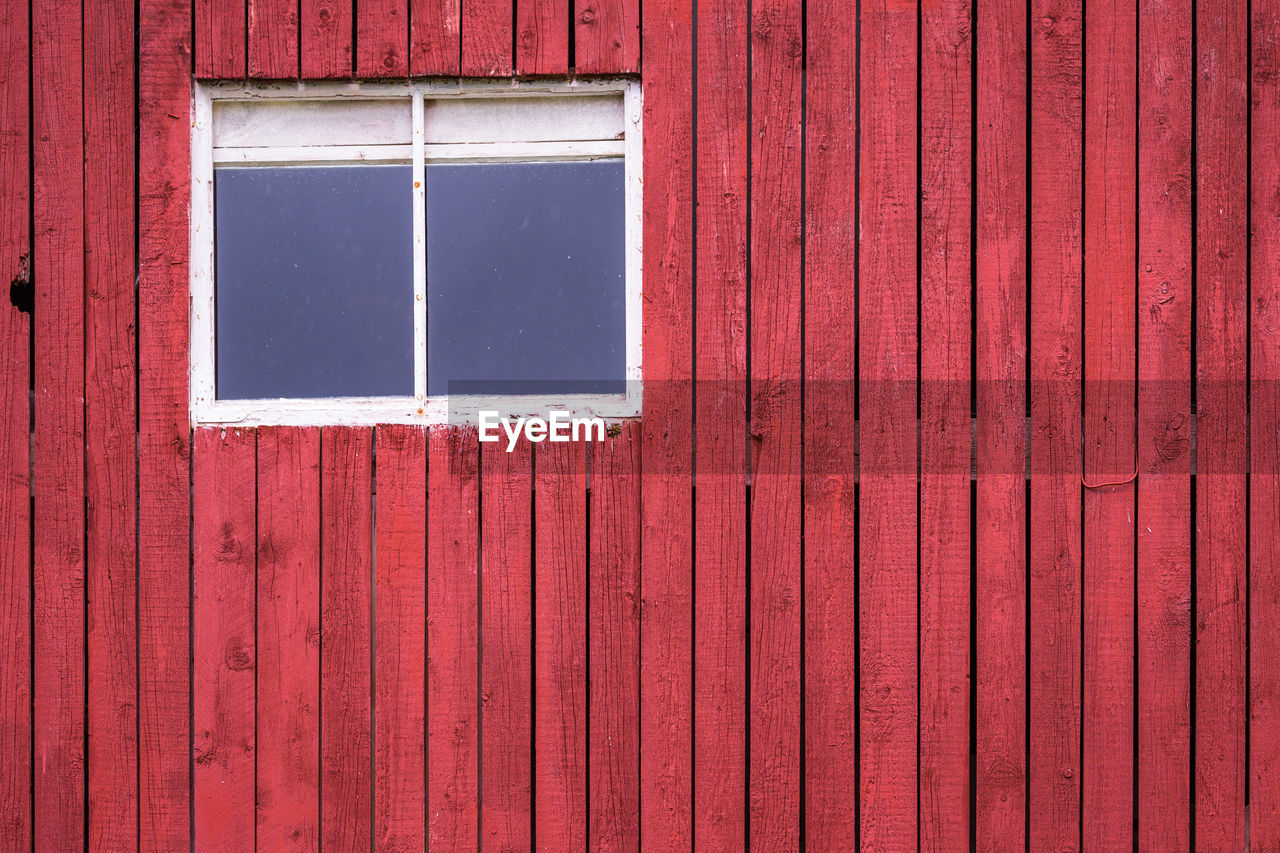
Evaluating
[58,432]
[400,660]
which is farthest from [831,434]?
[58,432]

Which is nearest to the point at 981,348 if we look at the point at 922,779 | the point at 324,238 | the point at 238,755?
the point at 922,779

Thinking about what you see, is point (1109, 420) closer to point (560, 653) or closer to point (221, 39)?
point (560, 653)

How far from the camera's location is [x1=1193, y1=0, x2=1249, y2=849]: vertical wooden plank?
243 cm

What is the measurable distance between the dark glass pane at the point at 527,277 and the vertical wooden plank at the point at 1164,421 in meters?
1.58

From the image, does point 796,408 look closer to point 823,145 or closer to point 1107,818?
point 823,145

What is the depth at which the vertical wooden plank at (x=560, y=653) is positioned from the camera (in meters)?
2.45

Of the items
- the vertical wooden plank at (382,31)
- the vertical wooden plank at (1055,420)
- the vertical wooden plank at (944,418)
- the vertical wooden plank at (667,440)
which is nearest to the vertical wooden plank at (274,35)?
the vertical wooden plank at (382,31)

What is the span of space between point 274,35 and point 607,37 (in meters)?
1.02

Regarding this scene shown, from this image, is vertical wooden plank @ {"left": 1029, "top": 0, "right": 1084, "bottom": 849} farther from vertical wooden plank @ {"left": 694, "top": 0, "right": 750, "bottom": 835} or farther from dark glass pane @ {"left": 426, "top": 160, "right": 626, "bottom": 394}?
dark glass pane @ {"left": 426, "top": 160, "right": 626, "bottom": 394}

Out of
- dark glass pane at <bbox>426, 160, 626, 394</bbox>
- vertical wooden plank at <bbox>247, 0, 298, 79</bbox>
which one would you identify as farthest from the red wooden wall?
dark glass pane at <bbox>426, 160, 626, 394</bbox>

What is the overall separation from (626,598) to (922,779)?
1.03 m

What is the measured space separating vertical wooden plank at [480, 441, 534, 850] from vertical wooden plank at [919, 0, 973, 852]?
3.87 feet

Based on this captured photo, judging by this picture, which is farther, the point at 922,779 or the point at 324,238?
the point at 324,238

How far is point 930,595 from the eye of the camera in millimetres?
2453
